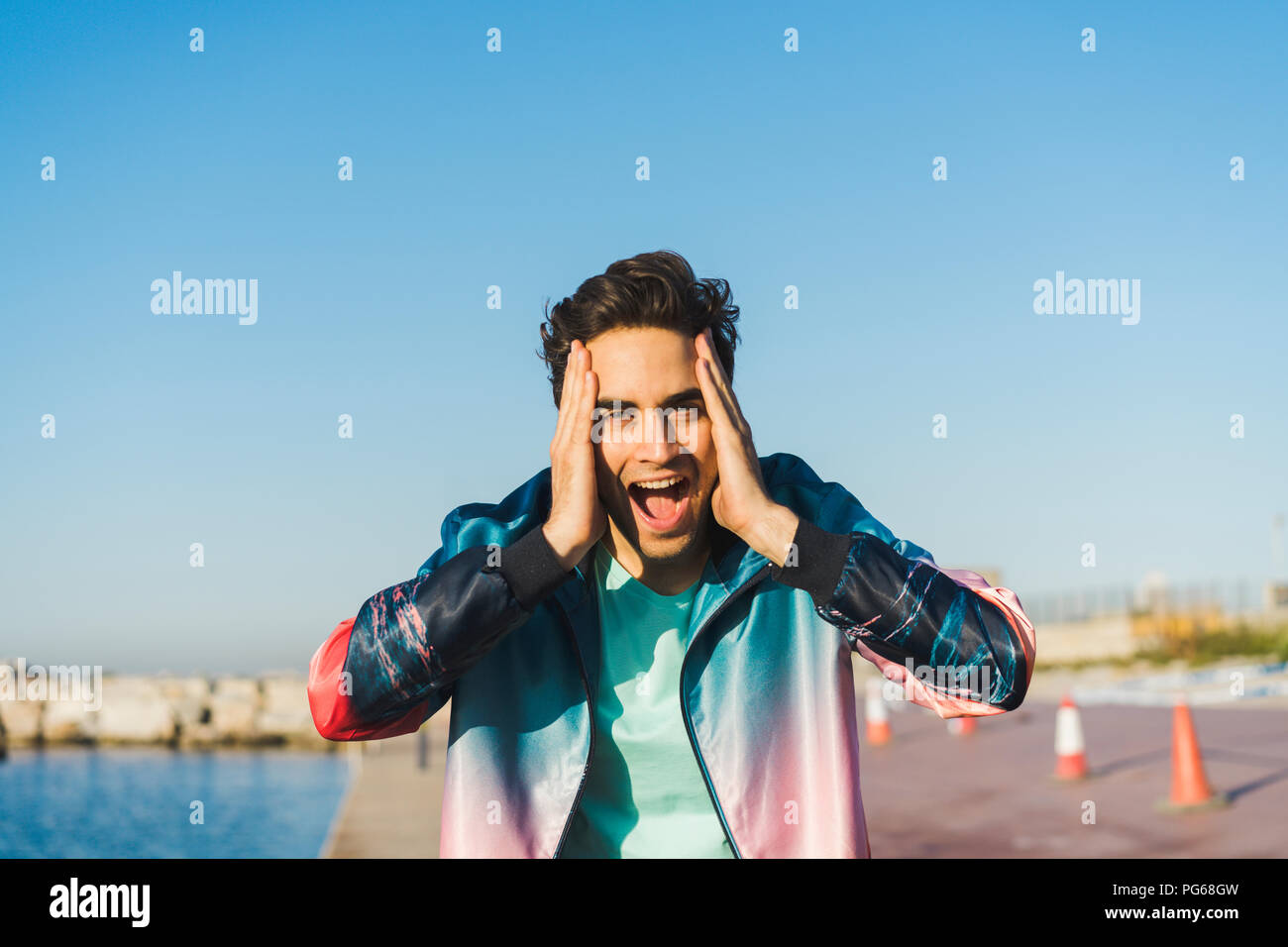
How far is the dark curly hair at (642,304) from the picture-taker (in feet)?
9.14

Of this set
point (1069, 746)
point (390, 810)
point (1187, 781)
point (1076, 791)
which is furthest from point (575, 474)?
point (390, 810)

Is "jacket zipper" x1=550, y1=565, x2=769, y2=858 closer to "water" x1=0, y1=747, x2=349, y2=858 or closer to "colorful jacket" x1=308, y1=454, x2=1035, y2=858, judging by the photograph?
"colorful jacket" x1=308, y1=454, x2=1035, y2=858

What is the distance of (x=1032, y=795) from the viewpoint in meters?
10.6

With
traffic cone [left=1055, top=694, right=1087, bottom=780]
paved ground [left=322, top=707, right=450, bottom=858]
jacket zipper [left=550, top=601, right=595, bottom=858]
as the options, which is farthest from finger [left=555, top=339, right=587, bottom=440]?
traffic cone [left=1055, top=694, right=1087, bottom=780]

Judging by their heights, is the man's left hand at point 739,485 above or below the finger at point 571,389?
below

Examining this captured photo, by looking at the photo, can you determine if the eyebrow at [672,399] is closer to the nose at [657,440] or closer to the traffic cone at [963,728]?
the nose at [657,440]

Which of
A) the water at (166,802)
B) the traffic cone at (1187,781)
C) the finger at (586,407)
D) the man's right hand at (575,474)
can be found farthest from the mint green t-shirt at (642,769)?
the water at (166,802)

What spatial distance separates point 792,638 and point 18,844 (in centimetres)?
2530

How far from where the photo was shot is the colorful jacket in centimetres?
241

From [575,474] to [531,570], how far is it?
25 centimetres

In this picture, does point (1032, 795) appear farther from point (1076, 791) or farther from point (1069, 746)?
point (1069, 746)

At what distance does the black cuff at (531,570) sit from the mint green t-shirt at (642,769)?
32cm
